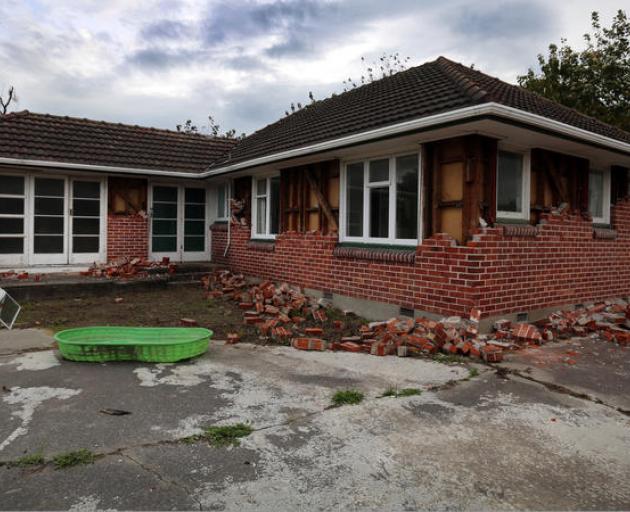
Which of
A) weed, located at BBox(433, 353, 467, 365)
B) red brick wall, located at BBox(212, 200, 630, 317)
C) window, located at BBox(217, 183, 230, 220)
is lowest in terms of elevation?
weed, located at BBox(433, 353, 467, 365)

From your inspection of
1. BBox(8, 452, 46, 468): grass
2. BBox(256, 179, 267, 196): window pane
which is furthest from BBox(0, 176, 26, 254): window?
BBox(8, 452, 46, 468): grass

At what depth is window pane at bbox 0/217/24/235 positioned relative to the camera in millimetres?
10734

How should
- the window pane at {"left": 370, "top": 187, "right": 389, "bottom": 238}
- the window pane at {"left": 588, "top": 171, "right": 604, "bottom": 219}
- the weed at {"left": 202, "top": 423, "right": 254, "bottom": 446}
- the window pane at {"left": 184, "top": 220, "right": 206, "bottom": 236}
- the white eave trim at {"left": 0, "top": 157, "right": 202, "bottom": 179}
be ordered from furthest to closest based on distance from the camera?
the window pane at {"left": 184, "top": 220, "right": 206, "bottom": 236}
the white eave trim at {"left": 0, "top": 157, "right": 202, "bottom": 179}
the window pane at {"left": 588, "top": 171, "right": 604, "bottom": 219}
the window pane at {"left": 370, "top": 187, "right": 389, "bottom": 238}
the weed at {"left": 202, "top": 423, "right": 254, "bottom": 446}

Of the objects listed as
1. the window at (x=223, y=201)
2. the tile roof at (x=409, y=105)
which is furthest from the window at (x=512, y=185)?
the window at (x=223, y=201)

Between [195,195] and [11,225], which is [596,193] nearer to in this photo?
[195,195]

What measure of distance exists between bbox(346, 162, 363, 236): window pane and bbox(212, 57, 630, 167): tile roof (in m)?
0.70

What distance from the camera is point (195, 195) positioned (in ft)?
44.1

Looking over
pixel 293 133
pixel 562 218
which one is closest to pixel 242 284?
pixel 293 133

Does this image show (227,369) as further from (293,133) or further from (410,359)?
(293,133)

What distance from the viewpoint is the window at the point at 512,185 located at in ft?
23.3

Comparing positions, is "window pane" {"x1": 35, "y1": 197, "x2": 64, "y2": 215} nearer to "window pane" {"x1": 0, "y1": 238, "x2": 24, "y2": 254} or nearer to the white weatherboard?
"window pane" {"x1": 0, "y1": 238, "x2": 24, "y2": 254}

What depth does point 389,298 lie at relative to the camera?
7.71 metres

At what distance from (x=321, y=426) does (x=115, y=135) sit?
11586 millimetres

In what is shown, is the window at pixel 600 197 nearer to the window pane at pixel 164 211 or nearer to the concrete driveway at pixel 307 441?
the concrete driveway at pixel 307 441
